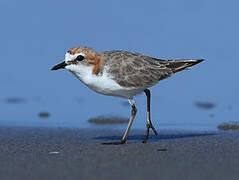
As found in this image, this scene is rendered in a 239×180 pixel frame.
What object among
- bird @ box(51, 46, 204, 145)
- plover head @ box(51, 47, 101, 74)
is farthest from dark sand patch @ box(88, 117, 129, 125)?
plover head @ box(51, 47, 101, 74)

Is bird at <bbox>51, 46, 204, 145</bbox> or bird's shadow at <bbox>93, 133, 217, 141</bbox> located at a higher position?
bird at <bbox>51, 46, 204, 145</bbox>

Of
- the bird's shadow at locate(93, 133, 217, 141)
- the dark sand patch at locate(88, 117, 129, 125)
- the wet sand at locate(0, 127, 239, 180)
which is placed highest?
the dark sand patch at locate(88, 117, 129, 125)

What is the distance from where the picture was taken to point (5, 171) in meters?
4.99

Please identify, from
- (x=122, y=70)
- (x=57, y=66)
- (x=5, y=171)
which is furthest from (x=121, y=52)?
(x=5, y=171)

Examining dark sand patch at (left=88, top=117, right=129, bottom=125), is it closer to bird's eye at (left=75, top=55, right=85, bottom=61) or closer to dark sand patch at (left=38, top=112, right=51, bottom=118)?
dark sand patch at (left=38, top=112, right=51, bottom=118)

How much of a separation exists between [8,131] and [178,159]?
402 cm

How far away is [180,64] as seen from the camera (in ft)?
26.6

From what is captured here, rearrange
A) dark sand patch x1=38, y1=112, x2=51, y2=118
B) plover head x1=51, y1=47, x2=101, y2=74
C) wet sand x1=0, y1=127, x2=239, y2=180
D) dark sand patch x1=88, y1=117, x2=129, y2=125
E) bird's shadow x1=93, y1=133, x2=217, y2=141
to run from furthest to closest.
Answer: dark sand patch x1=38, y1=112, x2=51, y2=118 < dark sand patch x1=88, y1=117, x2=129, y2=125 < bird's shadow x1=93, y1=133, x2=217, y2=141 < plover head x1=51, y1=47, x2=101, y2=74 < wet sand x1=0, y1=127, x2=239, y2=180

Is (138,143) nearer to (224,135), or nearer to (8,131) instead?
(224,135)

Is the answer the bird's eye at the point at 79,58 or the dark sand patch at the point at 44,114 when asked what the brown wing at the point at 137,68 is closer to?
the bird's eye at the point at 79,58

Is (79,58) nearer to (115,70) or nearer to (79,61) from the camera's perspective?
(79,61)

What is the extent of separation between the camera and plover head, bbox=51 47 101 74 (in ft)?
22.7

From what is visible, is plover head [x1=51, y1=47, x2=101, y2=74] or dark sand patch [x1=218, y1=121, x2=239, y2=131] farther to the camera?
dark sand patch [x1=218, y1=121, x2=239, y2=131]

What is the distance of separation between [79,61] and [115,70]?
569mm
